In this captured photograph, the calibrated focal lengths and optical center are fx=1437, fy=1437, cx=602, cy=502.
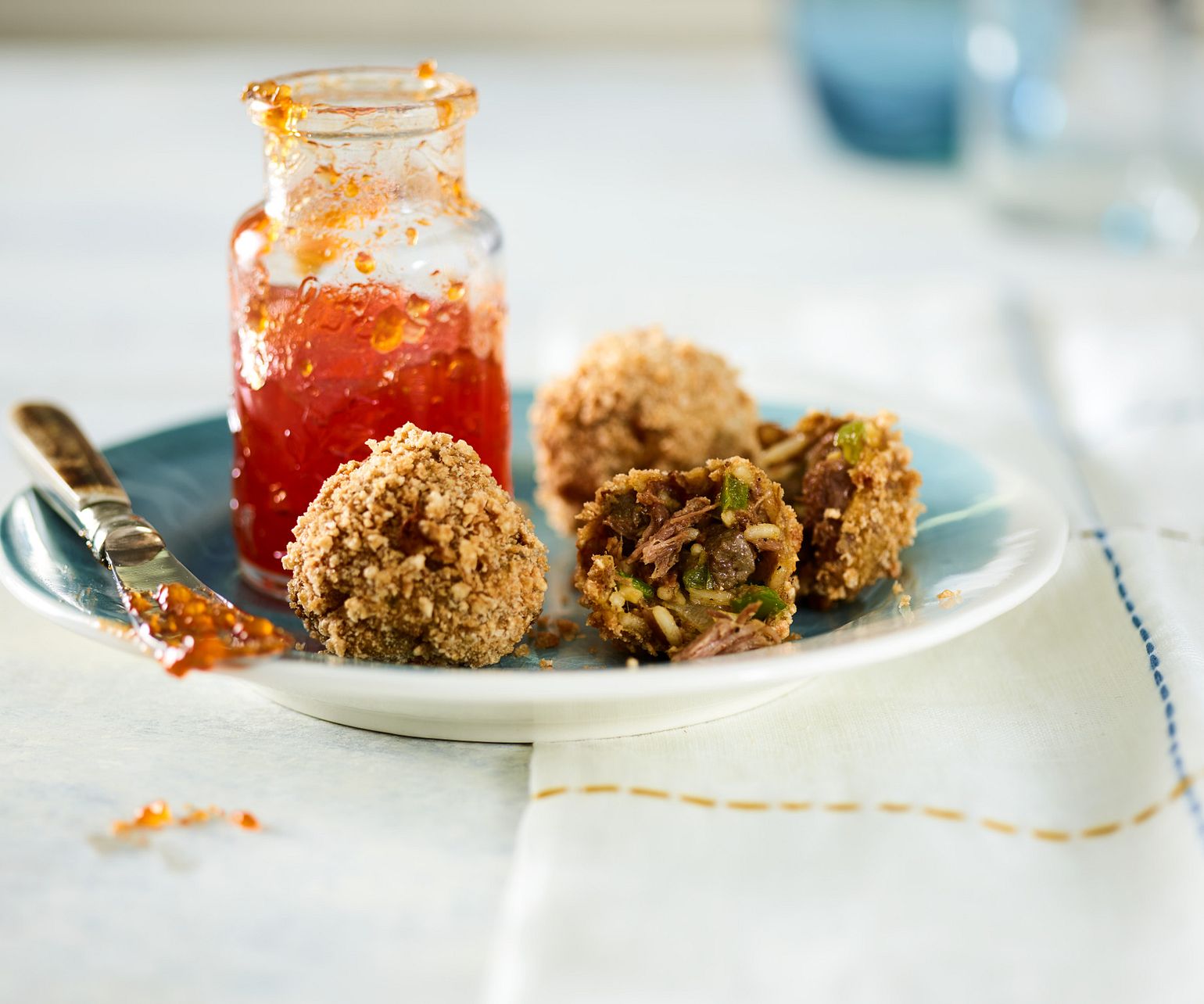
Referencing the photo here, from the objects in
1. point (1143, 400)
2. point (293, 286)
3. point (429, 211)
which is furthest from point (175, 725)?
point (1143, 400)

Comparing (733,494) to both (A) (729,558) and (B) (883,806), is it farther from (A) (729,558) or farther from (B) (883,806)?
(B) (883,806)

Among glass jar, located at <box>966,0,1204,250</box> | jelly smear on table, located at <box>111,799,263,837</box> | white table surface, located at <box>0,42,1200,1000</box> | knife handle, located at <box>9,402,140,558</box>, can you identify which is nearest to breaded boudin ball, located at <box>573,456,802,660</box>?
white table surface, located at <box>0,42,1200,1000</box>

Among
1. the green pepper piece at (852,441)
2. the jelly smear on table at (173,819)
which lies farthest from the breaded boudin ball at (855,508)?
the jelly smear on table at (173,819)

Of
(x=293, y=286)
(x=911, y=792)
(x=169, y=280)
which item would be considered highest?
(x=293, y=286)

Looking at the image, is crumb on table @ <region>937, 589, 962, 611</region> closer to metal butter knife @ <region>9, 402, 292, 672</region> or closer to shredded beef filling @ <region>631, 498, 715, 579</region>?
shredded beef filling @ <region>631, 498, 715, 579</region>

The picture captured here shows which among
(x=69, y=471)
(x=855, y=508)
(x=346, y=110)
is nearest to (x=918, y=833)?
(x=855, y=508)

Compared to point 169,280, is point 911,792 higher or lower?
higher

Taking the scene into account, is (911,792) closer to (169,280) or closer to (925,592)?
(925,592)

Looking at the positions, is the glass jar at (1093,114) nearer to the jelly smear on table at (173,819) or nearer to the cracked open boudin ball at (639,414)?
the cracked open boudin ball at (639,414)
